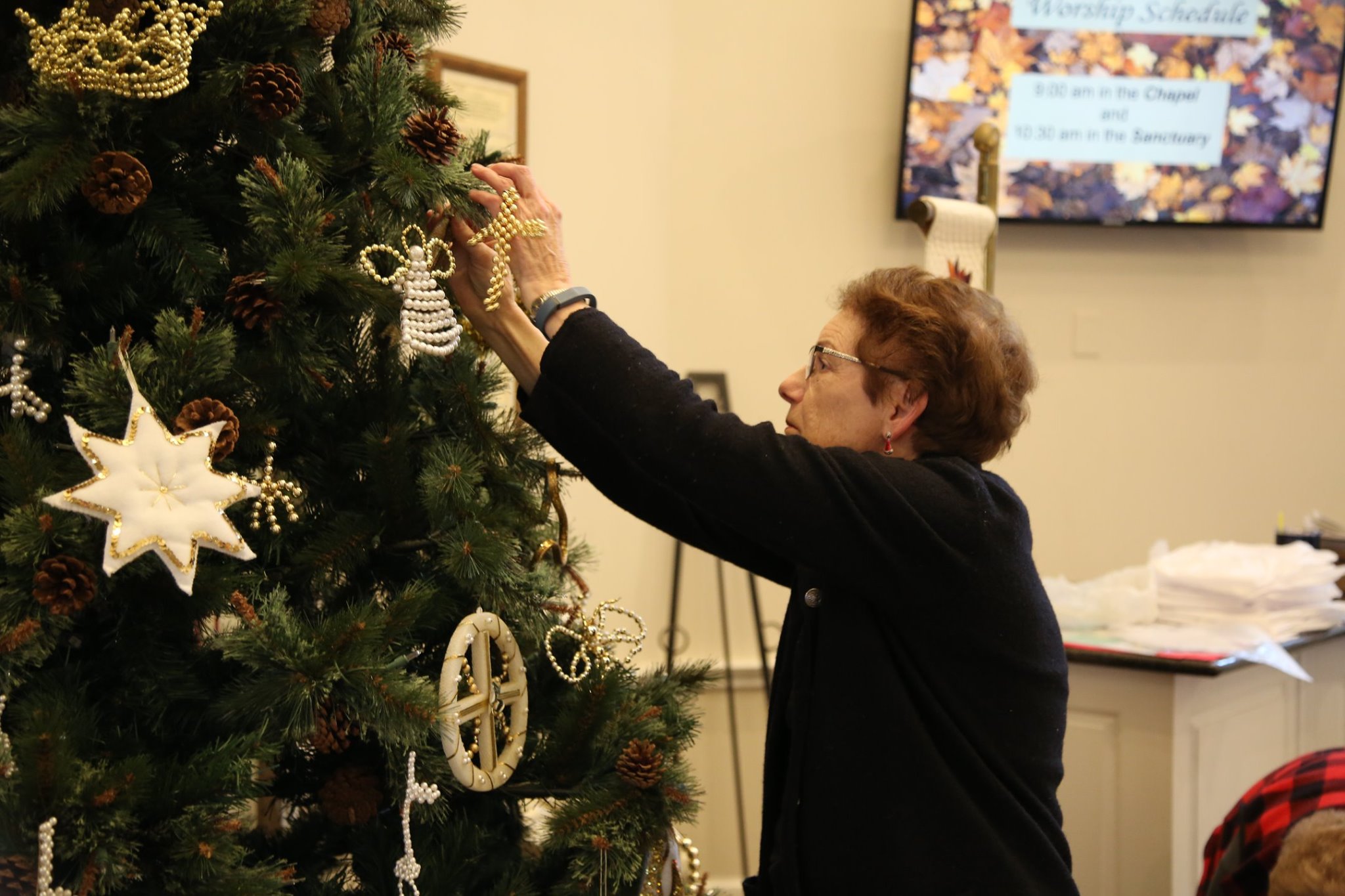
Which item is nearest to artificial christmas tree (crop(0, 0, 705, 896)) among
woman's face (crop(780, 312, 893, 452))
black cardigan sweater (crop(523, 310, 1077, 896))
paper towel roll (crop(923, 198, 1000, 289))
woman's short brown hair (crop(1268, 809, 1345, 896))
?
black cardigan sweater (crop(523, 310, 1077, 896))

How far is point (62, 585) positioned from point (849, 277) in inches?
98.4

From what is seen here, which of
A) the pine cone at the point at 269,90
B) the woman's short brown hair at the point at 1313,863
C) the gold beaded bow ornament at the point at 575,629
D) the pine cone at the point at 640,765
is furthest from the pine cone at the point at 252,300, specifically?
the woman's short brown hair at the point at 1313,863

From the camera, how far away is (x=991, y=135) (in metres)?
2.36

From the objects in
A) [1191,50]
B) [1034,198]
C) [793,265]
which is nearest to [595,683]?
[793,265]

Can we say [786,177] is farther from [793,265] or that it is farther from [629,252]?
[629,252]

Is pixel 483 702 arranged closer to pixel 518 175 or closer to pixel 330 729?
pixel 330 729

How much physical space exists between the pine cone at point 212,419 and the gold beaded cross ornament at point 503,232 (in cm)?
29

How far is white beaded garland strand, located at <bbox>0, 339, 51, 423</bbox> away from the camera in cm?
88

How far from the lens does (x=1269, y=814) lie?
1.65 metres

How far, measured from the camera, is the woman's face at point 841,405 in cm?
123

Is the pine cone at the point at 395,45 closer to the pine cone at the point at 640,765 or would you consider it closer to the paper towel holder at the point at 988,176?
the pine cone at the point at 640,765

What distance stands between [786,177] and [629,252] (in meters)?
0.53

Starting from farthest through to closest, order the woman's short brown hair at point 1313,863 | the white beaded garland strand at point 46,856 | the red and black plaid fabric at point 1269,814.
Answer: the red and black plaid fabric at point 1269,814 → the woman's short brown hair at point 1313,863 → the white beaded garland strand at point 46,856

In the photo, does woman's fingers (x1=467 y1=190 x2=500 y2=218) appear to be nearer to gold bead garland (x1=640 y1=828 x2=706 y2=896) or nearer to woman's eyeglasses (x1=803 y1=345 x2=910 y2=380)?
woman's eyeglasses (x1=803 y1=345 x2=910 y2=380)
